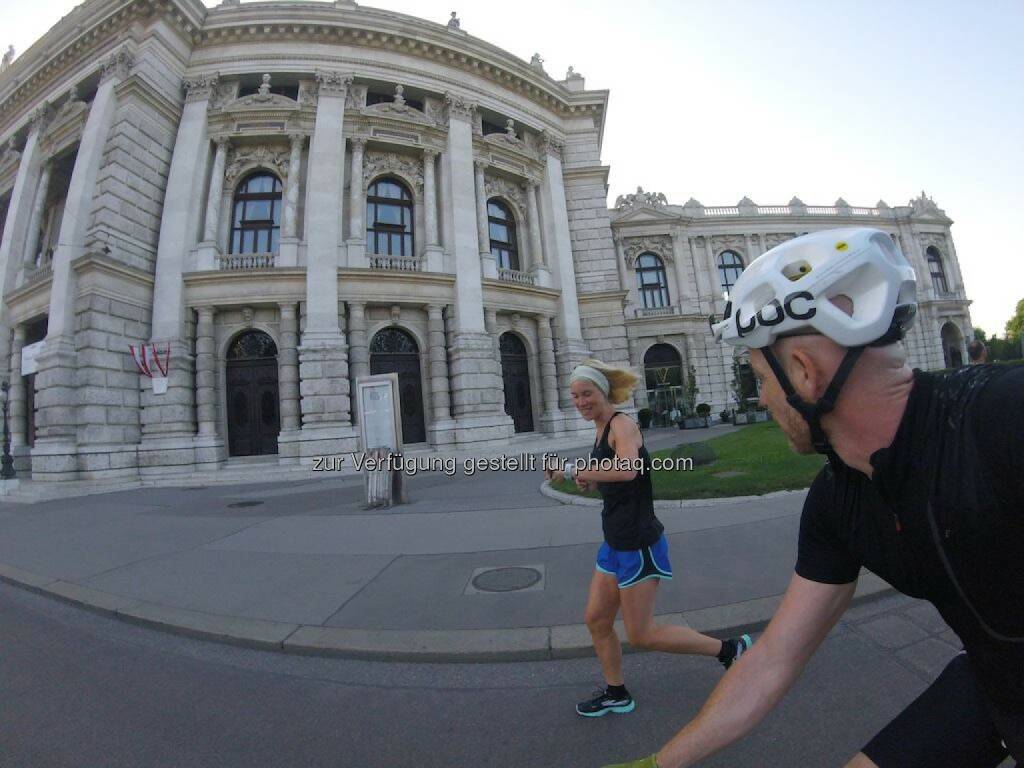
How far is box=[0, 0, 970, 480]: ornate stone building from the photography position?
584 inches

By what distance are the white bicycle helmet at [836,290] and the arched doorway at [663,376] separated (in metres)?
29.6

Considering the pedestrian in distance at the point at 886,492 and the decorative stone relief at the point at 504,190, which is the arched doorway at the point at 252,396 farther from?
the pedestrian in distance at the point at 886,492

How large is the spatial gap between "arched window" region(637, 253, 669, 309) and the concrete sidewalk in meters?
27.4

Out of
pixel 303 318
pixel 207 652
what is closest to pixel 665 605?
pixel 207 652

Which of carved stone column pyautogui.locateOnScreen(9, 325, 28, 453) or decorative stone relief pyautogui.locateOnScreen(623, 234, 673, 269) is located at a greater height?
decorative stone relief pyautogui.locateOnScreen(623, 234, 673, 269)

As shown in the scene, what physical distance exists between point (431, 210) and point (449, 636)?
18.0 meters

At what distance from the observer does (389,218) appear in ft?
61.9

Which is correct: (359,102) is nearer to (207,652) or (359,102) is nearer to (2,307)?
(2,307)

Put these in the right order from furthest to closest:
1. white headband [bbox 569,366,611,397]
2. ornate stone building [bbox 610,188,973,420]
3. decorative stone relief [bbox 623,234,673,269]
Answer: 1. decorative stone relief [bbox 623,234,673,269]
2. ornate stone building [bbox 610,188,973,420]
3. white headband [bbox 569,366,611,397]

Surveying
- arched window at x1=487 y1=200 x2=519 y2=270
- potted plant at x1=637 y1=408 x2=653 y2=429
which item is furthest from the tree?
arched window at x1=487 y1=200 x2=519 y2=270

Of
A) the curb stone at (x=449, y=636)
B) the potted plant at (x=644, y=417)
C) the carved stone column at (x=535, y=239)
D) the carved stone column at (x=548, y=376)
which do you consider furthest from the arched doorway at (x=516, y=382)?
the curb stone at (x=449, y=636)

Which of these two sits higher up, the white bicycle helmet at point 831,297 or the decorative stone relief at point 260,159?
the decorative stone relief at point 260,159

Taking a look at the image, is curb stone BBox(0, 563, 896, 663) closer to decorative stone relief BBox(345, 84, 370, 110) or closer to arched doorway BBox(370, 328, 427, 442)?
arched doorway BBox(370, 328, 427, 442)

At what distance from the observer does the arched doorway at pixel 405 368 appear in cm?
1727
